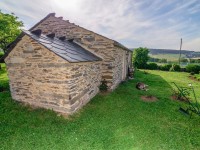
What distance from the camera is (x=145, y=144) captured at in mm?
5223

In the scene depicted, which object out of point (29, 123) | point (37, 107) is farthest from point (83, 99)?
point (29, 123)

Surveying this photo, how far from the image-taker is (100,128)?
6.14m

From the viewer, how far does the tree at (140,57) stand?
3158 centimetres

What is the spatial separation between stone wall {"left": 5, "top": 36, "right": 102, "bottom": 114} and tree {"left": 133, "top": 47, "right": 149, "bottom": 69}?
83.3 feet

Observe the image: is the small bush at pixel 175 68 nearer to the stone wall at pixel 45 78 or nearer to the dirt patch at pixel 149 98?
the dirt patch at pixel 149 98

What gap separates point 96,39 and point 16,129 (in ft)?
23.9

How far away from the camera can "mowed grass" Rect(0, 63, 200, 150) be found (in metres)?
5.16

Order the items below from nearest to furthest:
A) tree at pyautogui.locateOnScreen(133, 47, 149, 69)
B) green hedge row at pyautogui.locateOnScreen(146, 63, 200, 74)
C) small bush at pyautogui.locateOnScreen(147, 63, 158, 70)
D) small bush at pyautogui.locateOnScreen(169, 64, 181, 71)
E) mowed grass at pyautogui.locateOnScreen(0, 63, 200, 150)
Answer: mowed grass at pyautogui.locateOnScreen(0, 63, 200, 150), green hedge row at pyautogui.locateOnScreen(146, 63, 200, 74), small bush at pyautogui.locateOnScreen(169, 64, 181, 71), tree at pyautogui.locateOnScreen(133, 47, 149, 69), small bush at pyautogui.locateOnScreen(147, 63, 158, 70)

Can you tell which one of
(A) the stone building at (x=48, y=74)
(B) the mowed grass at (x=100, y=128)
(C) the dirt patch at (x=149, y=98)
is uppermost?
(A) the stone building at (x=48, y=74)

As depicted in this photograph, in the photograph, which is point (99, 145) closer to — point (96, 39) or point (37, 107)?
point (37, 107)

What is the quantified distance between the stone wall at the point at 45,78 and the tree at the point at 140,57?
2538 centimetres

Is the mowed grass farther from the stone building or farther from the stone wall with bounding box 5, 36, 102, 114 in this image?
the stone building

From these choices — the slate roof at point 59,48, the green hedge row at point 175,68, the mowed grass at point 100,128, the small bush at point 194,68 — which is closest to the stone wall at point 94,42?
the slate roof at point 59,48

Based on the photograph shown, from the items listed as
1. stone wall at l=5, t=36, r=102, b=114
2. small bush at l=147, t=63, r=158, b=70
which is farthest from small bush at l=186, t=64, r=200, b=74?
stone wall at l=5, t=36, r=102, b=114
